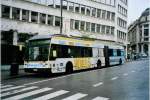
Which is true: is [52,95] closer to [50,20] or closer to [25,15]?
[25,15]

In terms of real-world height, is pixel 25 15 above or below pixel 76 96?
above

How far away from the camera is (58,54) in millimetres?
21562

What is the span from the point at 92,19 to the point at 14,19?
18942 mm

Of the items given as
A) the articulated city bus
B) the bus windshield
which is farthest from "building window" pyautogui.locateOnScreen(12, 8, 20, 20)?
the bus windshield

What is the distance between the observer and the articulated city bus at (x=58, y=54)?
67.9 ft

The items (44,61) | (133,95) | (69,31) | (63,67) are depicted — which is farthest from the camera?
(69,31)

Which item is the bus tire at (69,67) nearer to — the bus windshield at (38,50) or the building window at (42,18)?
the bus windshield at (38,50)

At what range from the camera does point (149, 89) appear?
1451cm

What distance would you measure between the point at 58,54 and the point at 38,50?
145 cm

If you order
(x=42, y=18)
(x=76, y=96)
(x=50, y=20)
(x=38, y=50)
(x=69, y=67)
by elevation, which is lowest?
(x=76, y=96)

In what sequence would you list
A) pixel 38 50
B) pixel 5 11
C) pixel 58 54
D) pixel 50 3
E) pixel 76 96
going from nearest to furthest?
pixel 76 96, pixel 38 50, pixel 58 54, pixel 5 11, pixel 50 3

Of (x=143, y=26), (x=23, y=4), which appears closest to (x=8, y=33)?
(x=23, y=4)

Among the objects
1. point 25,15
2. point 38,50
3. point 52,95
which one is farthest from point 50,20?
point 52,95

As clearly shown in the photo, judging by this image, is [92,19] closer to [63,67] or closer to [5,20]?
[5,20]
